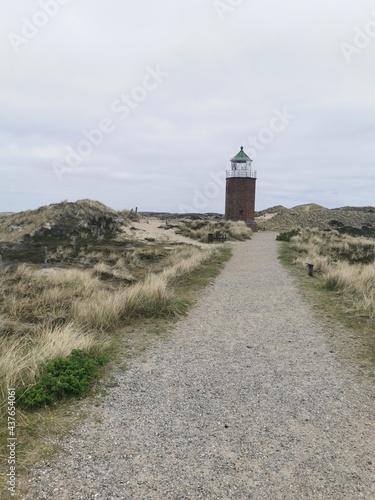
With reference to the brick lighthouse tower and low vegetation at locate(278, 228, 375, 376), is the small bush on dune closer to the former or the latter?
low vegetation at locate(278, 228, 375, 376)

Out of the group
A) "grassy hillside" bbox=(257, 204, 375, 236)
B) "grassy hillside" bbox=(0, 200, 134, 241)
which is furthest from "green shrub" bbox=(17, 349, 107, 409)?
"grassy hillside" bbox=(257, 204, 375, 236)

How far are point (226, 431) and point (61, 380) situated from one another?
2182 millimetres

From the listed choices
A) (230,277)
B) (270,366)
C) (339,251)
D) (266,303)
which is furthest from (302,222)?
(270,366)

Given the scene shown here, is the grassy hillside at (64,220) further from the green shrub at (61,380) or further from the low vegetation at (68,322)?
the green shrub at (61,380)

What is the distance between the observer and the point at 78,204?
3675 cm

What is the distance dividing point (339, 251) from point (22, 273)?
20.8 m

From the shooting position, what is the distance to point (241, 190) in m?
44.5

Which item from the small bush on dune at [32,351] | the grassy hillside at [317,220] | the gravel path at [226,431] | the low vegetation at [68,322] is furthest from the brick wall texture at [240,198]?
the small bush on dune at [32,351]

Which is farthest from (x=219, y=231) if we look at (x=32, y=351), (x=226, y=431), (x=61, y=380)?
(x=226, y=431)

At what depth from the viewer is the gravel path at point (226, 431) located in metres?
2.96

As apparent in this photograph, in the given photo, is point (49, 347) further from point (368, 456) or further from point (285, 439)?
point (368, 456)

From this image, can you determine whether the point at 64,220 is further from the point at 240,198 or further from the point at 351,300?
the point at 351,300

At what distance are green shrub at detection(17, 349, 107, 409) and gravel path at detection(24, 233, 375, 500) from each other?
47cm

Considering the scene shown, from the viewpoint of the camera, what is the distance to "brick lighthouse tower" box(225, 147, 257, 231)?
44250 millimetres
